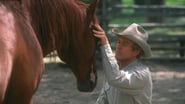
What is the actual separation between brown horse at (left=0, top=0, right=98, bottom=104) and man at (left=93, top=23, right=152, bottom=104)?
0.46 feet

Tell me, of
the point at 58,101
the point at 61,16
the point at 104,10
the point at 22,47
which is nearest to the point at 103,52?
the point at 61,16

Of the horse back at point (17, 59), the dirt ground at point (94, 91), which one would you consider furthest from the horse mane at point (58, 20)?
the dirt ground at point (94, 91)

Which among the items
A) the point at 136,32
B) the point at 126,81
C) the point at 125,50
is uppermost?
the point at 136,32

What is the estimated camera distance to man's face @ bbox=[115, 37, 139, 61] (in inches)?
137

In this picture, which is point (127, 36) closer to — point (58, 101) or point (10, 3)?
point (10, 3)

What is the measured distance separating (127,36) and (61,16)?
0.47 meters

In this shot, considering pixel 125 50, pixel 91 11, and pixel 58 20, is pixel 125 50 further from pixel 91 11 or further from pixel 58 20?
pixel 58 20

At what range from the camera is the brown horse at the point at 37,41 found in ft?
9.33

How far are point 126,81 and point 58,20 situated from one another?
624 millimetres

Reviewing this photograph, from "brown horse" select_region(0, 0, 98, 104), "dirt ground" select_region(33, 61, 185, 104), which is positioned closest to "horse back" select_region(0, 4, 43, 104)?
"brown horse" select_region(0, 0, 98, 104)

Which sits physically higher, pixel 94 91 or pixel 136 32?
pixel 136 32

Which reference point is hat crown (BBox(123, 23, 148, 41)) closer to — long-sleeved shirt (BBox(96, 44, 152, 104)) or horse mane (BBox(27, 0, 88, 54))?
long-sleeved shirt (BBox(96, 44, 152, 104))

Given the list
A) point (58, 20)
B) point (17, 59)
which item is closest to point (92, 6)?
point (58, 20)

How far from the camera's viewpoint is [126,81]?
3400mm
